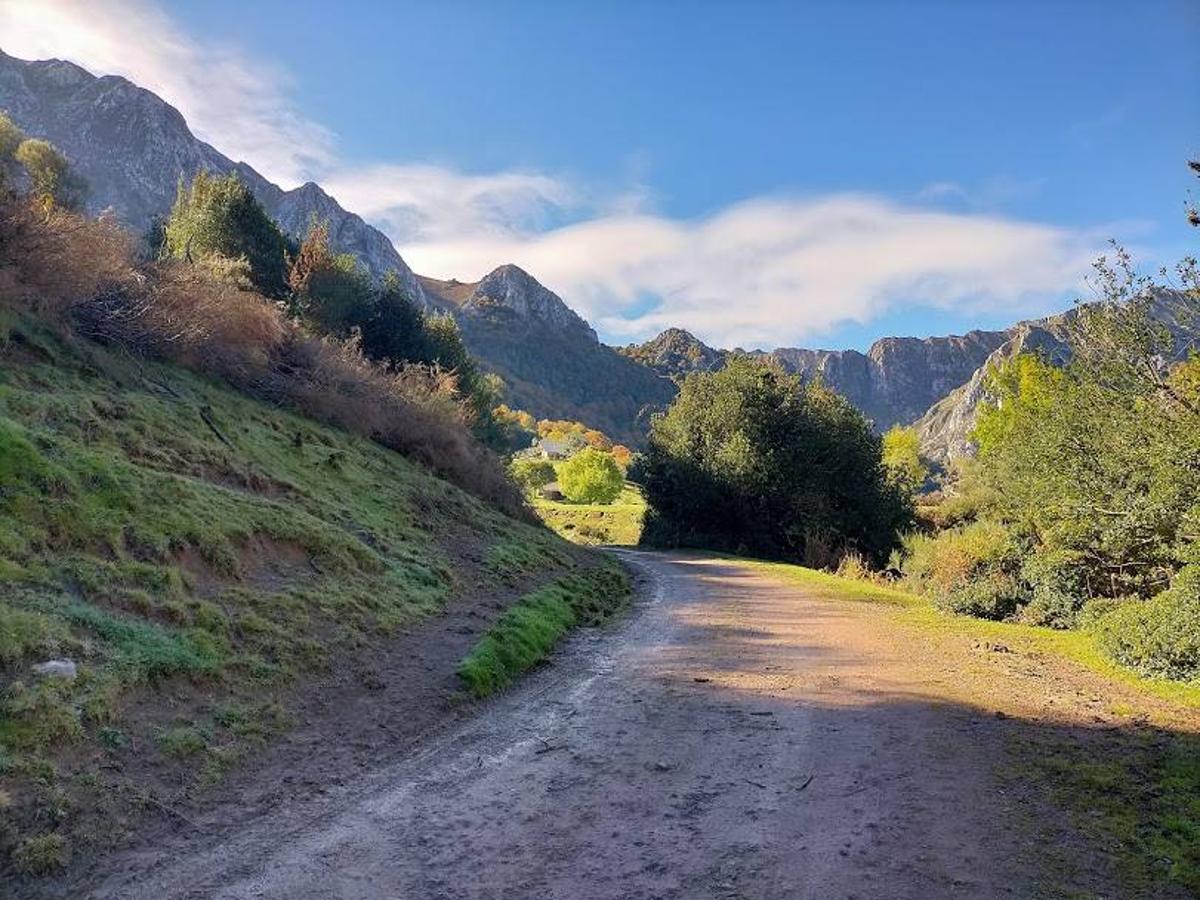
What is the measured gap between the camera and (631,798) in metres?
5.93

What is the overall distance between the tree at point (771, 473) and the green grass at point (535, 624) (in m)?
18.4

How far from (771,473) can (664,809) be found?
32519mm

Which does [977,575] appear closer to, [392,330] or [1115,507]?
[1115,507]

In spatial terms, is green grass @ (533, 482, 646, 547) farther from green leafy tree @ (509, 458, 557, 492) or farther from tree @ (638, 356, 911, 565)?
tree @ (638, 356, 911, 565)

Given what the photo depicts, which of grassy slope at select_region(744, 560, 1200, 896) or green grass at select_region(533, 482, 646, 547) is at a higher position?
grassy slope at select_region(744, 560, 1200, 896)

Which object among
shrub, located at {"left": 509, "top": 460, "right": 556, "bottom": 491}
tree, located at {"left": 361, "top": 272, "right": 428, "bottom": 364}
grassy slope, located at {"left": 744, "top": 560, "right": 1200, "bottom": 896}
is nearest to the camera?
grassy slope, located at {"left": 744, "top": 560, "right": 1200, "bottom": 896}

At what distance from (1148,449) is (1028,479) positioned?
517 centimetres

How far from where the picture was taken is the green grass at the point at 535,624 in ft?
30.6

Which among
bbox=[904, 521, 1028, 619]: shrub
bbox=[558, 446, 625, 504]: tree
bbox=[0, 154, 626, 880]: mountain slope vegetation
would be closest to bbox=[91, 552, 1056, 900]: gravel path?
bbox=[0, 154, 626, 880]: mountain slope vegetation

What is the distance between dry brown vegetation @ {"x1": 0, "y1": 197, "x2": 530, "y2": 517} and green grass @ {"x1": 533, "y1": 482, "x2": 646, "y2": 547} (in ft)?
60.7

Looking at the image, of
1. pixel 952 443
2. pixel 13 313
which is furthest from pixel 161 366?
pixel 952 443

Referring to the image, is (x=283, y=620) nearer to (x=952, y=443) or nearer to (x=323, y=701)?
(x=323, y=701)

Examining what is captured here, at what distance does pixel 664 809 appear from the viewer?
18.7ft

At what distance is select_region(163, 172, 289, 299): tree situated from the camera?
3266 cm
